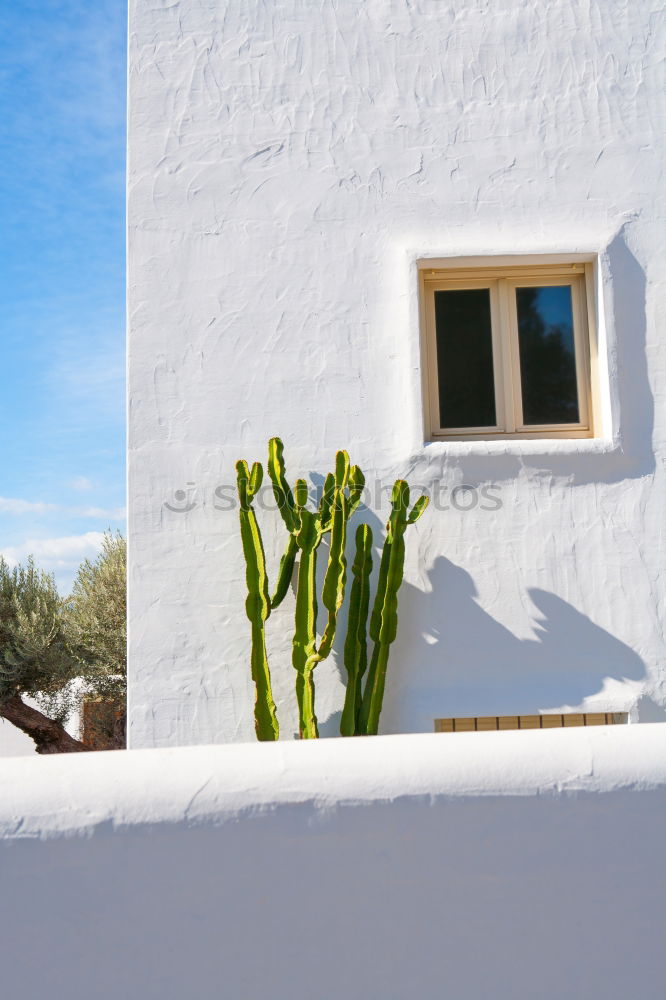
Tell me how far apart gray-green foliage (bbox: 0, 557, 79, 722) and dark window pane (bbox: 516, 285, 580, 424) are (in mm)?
8199

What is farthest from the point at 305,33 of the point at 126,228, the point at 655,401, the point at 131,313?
the point at 655,401

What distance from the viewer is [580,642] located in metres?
4.82

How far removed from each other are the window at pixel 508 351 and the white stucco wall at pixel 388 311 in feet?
0.72

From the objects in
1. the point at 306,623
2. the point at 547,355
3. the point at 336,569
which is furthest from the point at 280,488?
the point at 547,355

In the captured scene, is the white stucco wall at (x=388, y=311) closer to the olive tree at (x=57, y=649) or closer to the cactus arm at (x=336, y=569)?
the cactus arm at (x=336, y=569)

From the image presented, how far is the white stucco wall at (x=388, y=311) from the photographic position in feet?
15.7

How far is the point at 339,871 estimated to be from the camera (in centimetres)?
257

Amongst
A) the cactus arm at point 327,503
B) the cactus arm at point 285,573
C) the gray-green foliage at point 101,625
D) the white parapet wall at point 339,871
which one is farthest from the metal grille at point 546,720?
the gray-green foliage at point 101,625

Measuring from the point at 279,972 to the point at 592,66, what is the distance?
4.87 m

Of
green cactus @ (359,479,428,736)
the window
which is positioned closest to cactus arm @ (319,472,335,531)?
green cactus @ (359,479,428,736)

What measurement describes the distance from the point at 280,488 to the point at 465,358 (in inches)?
54.0

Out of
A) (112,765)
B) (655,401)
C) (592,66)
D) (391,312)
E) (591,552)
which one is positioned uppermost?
(592,66)

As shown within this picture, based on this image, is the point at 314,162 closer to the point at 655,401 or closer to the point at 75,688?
the point at 655,401

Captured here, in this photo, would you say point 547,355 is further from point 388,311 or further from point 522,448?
point 388,311
